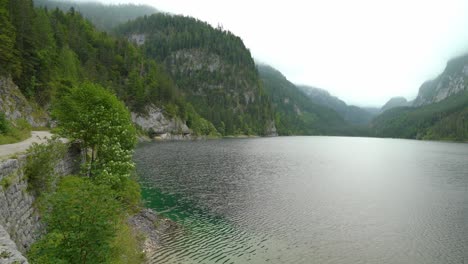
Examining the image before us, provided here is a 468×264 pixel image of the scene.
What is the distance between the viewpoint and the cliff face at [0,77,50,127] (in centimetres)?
5410

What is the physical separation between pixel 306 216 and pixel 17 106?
Result: 2263 inches

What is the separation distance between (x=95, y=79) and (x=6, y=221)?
121 metres

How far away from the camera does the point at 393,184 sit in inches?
2323

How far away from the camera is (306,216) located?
36250 mm

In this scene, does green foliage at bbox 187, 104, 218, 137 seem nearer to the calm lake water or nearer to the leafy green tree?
the calm lake water

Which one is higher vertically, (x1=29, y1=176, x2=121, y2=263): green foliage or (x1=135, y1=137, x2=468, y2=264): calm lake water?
(x1=29, y1=176, x2=121, y2=263): green foliage

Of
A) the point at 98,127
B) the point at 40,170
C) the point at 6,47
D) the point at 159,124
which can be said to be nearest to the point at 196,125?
the point at 159,124

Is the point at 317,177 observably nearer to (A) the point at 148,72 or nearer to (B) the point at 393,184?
(B) the point at 393,184

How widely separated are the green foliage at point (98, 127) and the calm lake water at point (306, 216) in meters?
8.24

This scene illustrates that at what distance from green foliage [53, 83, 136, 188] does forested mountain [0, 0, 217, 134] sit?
26836mm

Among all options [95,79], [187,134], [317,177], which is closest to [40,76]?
[95,79]

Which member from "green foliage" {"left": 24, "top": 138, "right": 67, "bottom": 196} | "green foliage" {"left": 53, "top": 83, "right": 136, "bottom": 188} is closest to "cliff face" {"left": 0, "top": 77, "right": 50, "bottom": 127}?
"green foliage" {"left": 53, "top": 83, "right": 136, "bottom": 188}

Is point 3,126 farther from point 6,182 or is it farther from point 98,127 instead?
point 6,182

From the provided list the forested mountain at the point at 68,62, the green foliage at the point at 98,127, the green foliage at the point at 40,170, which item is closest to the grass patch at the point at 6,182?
the green foliage at the point at 40,170
